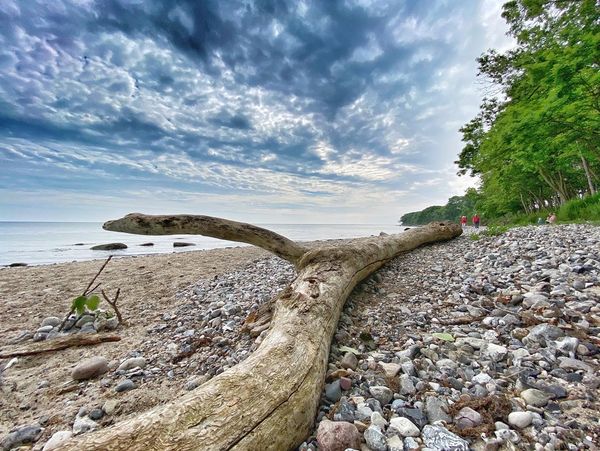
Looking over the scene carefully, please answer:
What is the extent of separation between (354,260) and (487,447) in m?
3.08

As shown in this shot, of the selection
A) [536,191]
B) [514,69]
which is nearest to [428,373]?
[514,69]

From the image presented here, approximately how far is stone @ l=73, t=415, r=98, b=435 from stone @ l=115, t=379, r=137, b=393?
1.29ft

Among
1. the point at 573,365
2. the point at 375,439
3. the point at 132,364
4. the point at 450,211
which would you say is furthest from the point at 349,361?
the point at 450,211

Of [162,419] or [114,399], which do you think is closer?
[162,419]

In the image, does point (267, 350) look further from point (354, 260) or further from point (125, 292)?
point (125, 292)

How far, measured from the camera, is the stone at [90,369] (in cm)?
288

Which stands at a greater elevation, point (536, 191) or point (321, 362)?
point (536, 191)

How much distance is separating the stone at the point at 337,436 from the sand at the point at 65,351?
4.95 ft

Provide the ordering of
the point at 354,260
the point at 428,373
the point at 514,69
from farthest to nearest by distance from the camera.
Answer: the point at 514,69, the point at 354,260, the point at 428,373

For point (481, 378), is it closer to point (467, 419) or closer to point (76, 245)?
point (467, 419)

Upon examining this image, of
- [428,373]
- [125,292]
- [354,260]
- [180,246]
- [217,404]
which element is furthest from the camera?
[180,246]

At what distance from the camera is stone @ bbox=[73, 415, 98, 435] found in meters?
2.10

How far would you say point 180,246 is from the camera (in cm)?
2158

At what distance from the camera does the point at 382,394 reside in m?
2.05
